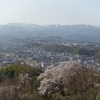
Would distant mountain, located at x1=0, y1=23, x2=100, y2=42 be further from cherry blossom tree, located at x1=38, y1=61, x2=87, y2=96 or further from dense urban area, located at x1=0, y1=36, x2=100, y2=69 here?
cherry blossom tree, located at x1=38, y1=61, x2=87, y2=96

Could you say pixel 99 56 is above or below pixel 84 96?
below

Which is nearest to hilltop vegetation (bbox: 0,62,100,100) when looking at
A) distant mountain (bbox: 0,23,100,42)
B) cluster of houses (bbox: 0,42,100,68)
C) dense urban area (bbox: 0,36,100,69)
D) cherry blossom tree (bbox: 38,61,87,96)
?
A: cherry blossom tree (bbox: 38,61,87,96)

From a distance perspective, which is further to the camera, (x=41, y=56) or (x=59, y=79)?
(x=41, y=56)

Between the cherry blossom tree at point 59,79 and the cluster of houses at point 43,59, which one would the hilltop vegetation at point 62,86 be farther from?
the cluster of houses at point 43,59

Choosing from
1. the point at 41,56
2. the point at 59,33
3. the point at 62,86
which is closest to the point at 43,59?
the point at 41,56

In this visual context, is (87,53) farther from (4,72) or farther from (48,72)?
(48,72)

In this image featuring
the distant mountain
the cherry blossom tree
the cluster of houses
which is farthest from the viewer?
the distant mountain

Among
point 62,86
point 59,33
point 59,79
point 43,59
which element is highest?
point 59,79

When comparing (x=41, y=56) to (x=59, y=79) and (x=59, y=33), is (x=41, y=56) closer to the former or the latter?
(x=59, y=79)

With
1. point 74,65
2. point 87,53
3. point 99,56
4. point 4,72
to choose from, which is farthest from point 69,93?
point 87,53

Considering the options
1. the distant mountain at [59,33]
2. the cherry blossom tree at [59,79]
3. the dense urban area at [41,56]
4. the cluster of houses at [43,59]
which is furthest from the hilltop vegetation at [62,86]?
the distant mountain at [59,33]

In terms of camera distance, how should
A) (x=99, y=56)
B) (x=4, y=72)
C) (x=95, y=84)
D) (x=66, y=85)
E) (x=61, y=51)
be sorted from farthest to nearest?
(x=61, y=51) < (x=99, y=56) < (x=4, y=72) < (x=66, y=85) < (x=95, y=84)
